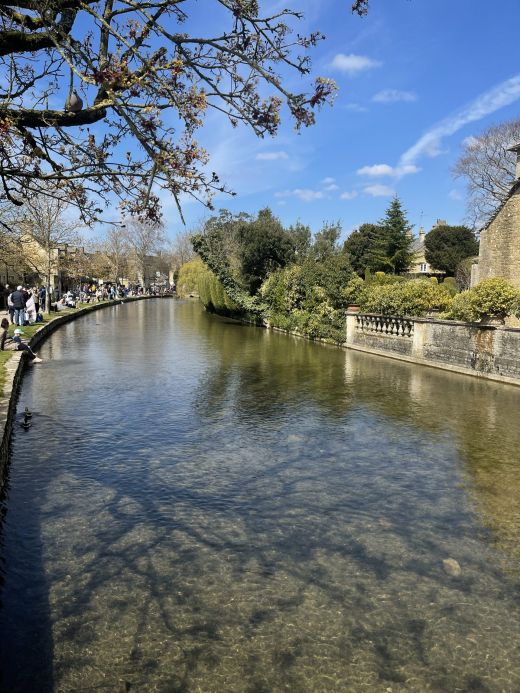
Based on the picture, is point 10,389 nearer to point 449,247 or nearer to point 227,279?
point 227,279

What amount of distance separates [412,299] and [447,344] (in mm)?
3094

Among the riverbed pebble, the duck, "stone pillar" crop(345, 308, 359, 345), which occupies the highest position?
"stone pillar" crop(345, 308, 359, 345)

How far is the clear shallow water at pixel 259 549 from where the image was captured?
3.88 meters

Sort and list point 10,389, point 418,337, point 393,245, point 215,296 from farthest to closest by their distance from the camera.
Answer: point 393,245 < point 215,296 < point 418,337 < point 10,389

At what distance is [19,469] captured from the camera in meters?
7.64

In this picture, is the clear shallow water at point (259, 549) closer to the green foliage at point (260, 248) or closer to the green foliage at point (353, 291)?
the green foliage at point (353, 291)

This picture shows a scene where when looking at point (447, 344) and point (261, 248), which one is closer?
point (447, 344)

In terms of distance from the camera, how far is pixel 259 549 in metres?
5.48

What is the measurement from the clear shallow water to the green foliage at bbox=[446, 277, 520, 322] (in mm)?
5102

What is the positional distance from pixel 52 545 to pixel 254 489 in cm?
260

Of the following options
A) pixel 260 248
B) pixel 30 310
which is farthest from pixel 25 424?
pixel 260 248

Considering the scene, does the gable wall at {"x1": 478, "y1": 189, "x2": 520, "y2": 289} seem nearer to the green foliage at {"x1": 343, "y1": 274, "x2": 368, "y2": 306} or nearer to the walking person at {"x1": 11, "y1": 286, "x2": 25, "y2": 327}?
the green foliage at {"x1": 343, "y1": 274, "x2": 368, "y2": 306}

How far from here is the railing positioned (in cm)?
2045

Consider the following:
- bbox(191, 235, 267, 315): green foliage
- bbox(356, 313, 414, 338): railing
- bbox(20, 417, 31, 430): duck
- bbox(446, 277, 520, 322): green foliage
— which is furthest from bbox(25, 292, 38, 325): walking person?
bbox(446, 277, 520, 322): green foliage
